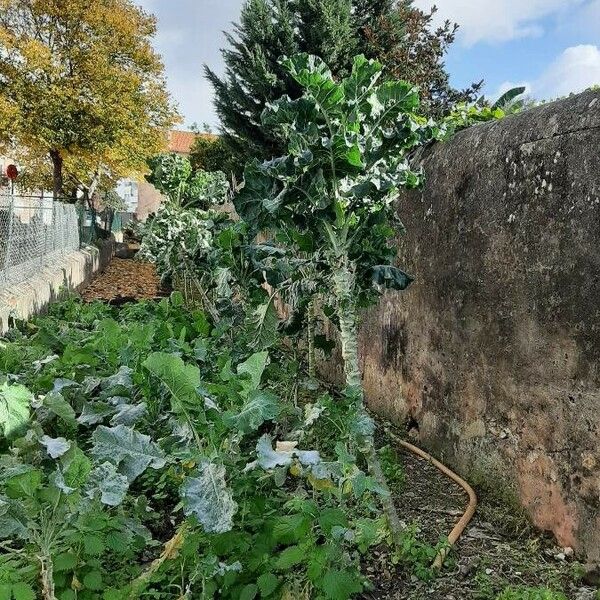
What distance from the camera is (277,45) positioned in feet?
67.3

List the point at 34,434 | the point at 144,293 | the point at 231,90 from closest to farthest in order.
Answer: the point at 34,434 < the point at 144,293 < the point at 231,90

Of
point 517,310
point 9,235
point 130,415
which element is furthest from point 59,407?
point 9,235

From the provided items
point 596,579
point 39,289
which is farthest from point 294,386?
point 39,289

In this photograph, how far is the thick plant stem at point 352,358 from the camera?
277 centimetres

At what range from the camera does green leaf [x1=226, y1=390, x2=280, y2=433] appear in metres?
2.36

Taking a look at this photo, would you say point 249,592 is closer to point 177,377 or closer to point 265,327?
point 177,377

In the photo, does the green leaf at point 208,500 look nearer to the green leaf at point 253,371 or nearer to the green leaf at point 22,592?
the green leaf at point 253,371

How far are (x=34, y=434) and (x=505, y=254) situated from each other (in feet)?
8.33

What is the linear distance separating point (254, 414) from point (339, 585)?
0.66 m

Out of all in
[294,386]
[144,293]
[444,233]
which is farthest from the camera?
[144,293]

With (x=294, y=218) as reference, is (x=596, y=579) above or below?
below

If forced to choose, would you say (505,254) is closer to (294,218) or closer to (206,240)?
(294,218)

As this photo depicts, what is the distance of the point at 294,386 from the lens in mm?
4160

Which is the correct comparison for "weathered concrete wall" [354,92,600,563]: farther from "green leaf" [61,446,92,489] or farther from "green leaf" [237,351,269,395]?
"green leaf" [61,446,92,489]
